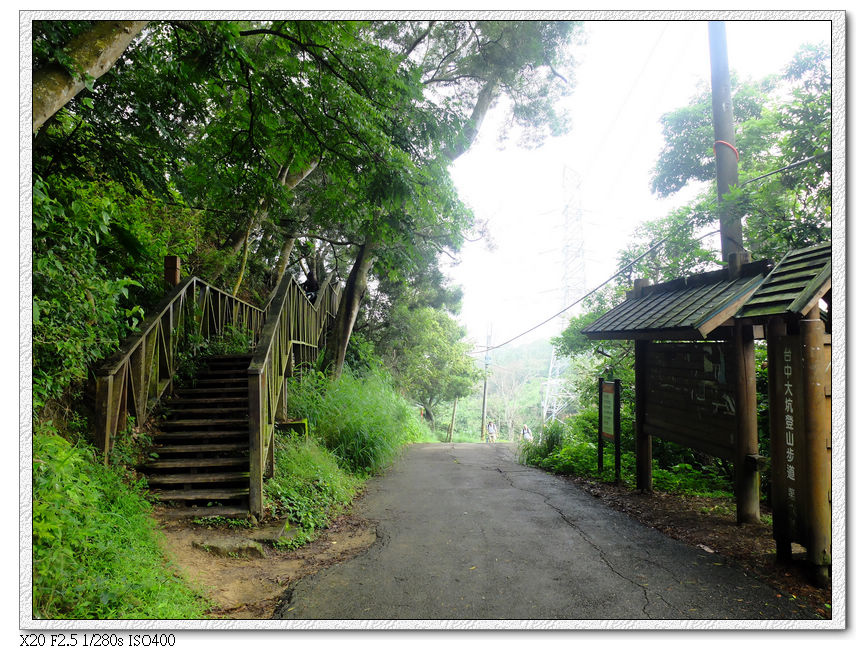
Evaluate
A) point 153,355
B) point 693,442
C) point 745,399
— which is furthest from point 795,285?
point 153,355

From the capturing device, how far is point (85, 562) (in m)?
2.20

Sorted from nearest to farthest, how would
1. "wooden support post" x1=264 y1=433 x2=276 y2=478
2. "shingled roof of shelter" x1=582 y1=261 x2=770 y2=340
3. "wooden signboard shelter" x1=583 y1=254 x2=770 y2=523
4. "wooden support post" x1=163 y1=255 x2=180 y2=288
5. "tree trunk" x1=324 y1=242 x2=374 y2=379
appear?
"shingled roof of shelter" x1=582 y1=261 x2=770 y2=340 < "wooden signboard shelter" x1=583 y1=254 x2=770 y2=523 < "wooden support post" x1=264 y1=433 x2=276 y2=478 < "wooden support post" x1=163 y1=255 x2=180 y2=288 < "tree trunk" x1=324 y1=242 x2=374 y2=379

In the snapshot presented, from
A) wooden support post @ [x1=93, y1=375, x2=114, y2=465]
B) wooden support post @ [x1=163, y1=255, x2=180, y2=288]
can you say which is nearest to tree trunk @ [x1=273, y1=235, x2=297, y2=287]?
wooden support post @ [x1=163, y1=255, x2=180, y2=288]

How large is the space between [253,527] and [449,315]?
1587 centimetres

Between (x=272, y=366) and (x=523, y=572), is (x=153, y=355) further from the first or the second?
(x=523, y=572)

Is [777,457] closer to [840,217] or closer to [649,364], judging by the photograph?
[840,217]

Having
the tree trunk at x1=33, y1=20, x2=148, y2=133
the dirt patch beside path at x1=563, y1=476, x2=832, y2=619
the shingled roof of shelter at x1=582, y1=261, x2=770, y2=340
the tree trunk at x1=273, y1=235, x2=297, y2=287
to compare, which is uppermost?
the tree trunk at x1=273, y1=235, x2=297, y2=287

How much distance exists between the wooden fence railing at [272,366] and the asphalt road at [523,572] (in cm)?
120

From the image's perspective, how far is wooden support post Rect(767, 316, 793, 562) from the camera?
112 inches

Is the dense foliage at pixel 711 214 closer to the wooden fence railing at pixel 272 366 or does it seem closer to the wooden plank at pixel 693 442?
the wooden plank at pixel 693 442

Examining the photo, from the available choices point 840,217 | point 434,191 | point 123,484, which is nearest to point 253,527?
point 123,484

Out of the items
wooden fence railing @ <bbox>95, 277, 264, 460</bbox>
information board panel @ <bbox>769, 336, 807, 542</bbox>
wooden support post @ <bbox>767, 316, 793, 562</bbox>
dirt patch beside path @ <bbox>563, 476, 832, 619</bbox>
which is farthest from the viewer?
wooden fence railing @ <bbox>95, 277, 264, 460</bbox>

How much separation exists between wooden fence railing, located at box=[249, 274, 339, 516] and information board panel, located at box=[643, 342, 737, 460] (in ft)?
13.6

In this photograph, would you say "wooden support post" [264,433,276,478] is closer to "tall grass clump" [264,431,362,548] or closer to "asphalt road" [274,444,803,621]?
"tall grass clump" [264,431,362,548]
